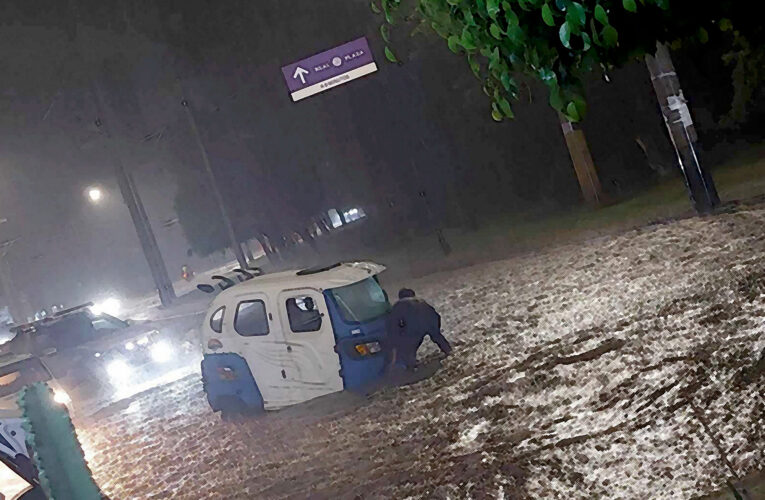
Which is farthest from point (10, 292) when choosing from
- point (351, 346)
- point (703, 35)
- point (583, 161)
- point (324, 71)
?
point (703, 35)

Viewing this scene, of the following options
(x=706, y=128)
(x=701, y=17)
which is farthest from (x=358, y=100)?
(x=701, y=17)

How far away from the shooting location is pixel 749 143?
2102 cm

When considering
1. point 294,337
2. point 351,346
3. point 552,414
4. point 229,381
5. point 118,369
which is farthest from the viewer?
point 118,369

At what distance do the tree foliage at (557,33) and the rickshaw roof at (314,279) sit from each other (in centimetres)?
607

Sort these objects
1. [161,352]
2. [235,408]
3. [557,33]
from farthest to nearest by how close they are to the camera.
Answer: [161,352]
[235,408]
[557,33]

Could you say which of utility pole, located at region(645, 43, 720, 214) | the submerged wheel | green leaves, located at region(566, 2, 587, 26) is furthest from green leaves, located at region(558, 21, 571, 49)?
utility pole, located at region(645, 43, 720, 214)

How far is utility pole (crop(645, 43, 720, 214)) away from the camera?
14.2m

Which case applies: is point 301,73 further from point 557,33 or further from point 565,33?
point 565,33

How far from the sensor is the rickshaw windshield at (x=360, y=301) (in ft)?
32.3

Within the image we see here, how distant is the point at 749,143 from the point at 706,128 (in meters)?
1.74

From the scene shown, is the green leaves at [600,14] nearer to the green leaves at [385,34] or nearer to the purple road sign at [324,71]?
the green leaves at [385,34]

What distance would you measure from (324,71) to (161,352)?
878cm

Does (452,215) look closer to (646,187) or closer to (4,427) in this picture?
(646,187)

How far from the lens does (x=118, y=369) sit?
17.6 m
